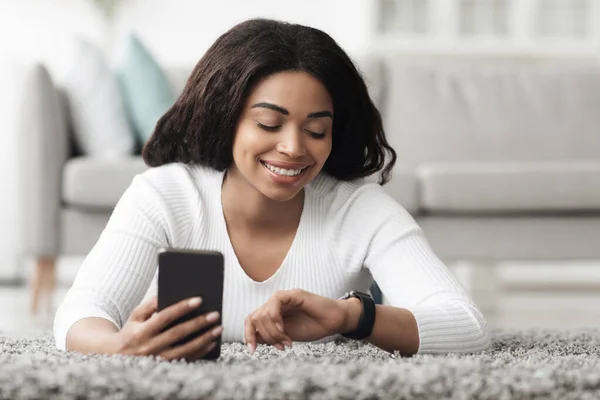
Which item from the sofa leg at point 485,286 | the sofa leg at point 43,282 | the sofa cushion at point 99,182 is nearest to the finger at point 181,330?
the sofa cushion at point 99,182

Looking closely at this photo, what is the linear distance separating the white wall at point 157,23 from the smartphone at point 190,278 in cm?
364

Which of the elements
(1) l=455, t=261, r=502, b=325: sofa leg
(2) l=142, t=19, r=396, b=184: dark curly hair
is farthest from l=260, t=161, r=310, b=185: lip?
(1) l=455, t=261, r=502, b=325: sofa leg

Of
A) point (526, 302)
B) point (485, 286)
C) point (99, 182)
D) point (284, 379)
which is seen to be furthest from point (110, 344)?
point (526, 302)

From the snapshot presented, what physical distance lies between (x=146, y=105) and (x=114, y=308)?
187 centimetres

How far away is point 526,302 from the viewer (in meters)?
3.31

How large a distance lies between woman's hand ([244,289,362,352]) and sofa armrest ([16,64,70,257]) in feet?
5.86

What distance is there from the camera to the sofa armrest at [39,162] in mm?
2688

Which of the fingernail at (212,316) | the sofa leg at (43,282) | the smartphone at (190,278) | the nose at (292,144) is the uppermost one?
the nose at (292,144)

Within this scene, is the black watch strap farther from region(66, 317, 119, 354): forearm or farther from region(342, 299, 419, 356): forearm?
region(66, 317, 119, 354): forearm

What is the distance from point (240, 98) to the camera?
1.25 meters

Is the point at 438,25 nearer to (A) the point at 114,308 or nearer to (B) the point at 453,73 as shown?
(B) the point at 453,73

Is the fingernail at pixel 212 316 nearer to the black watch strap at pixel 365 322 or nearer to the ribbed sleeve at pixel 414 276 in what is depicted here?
the black watch strap at pixel 365 322

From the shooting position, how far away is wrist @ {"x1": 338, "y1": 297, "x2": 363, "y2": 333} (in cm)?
108

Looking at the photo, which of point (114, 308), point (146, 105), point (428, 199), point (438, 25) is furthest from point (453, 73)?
point (114, 308)
